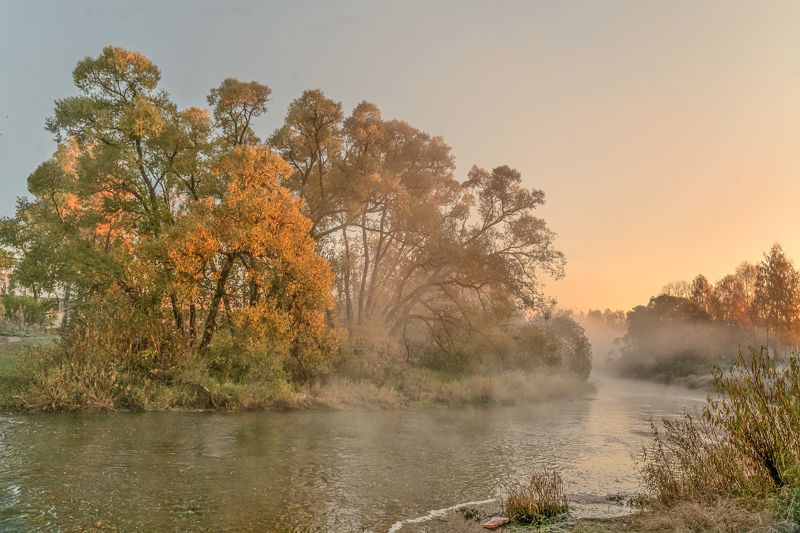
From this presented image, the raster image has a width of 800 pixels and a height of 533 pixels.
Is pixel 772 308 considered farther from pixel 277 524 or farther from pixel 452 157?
pixel 277 524

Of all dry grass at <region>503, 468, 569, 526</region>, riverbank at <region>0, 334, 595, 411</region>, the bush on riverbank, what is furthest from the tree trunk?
the bush on riverbank

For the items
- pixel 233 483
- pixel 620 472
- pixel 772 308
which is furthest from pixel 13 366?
pixel 772 308

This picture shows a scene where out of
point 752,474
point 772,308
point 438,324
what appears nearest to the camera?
point 752,474

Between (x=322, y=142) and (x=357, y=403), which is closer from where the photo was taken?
(x=357, y=403)

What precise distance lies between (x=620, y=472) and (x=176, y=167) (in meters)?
29.3

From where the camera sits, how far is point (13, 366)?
88.6 ft

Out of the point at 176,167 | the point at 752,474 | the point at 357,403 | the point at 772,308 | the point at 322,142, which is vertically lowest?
the point at 357,403

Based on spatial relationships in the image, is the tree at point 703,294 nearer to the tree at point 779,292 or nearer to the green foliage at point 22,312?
the tree at point 779,292

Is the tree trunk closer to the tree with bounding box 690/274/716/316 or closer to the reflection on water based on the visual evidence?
the reflection on water

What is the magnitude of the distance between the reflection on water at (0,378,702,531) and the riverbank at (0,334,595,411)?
155 centimetres

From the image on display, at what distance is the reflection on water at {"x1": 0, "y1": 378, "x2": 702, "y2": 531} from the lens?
11367mm

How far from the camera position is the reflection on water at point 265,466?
11.4 meters

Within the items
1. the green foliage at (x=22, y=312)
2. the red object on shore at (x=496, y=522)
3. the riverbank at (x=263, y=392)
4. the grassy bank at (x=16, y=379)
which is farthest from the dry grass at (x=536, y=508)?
the green foliage at (x=22, y=312)

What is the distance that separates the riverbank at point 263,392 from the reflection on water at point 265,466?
1553 mm
